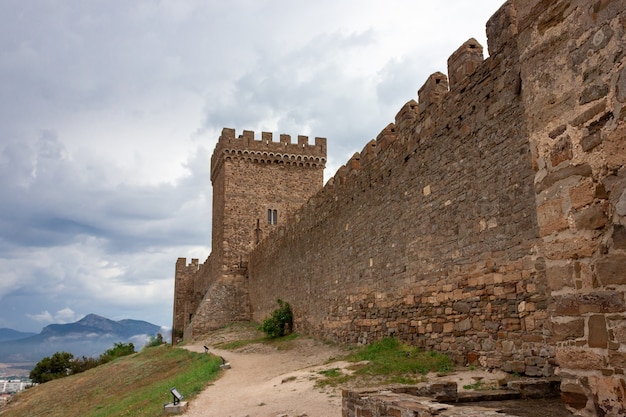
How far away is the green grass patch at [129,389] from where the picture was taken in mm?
11625

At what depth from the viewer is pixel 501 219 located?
7738 mm

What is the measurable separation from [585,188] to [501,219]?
16.0ft

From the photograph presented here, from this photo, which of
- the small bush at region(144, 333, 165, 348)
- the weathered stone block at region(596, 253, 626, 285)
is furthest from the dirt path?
the small bush at region(144, 333, 165, 348)

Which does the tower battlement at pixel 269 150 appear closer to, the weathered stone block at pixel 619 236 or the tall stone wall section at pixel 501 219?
the tall stone wall section at pixel 501 219

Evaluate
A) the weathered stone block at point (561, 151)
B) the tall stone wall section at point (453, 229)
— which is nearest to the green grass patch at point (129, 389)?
the tall stone wall section at point (453, 229)

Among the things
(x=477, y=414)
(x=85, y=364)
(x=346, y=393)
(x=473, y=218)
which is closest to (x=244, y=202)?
(x=85, y=364)

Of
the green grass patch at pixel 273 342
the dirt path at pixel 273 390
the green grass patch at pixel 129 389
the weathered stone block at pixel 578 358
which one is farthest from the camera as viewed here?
the green grass patch at pixel 273 342

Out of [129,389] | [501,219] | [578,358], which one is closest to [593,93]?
[578,358]

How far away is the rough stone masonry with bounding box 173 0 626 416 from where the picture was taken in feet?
9.60

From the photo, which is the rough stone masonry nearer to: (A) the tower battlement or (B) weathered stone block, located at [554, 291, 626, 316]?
(B) weathered stone block, located at [554, 291, 626, 316]

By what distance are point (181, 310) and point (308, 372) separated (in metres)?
34.6

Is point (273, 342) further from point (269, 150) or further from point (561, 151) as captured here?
point (561, 151)

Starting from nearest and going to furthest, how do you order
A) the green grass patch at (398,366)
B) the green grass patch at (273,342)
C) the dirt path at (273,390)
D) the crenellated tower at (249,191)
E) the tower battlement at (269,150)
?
the dirt path at (273,390) → the green grass patch at (398,366) → the green grass patch at (273,342) → the crenellated tower at (249,191) → the tower battlement at (269,150)

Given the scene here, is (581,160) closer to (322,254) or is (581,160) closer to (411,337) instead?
(411,337)
